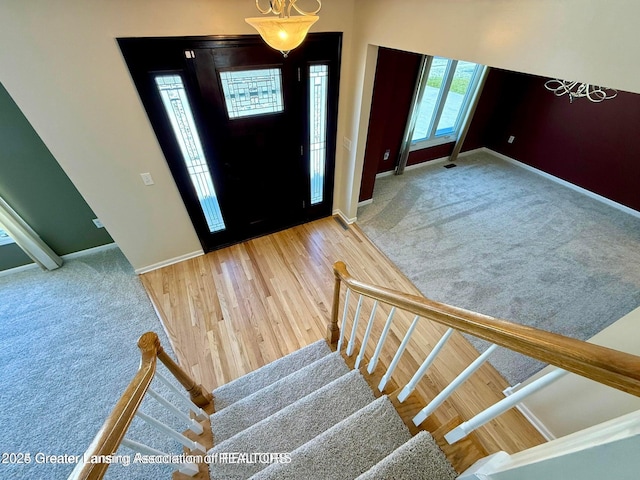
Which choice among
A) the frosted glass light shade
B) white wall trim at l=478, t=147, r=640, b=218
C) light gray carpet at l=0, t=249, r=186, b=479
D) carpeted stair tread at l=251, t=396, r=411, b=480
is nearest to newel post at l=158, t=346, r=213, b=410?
light gray carpet at l=0, t=249, r=186, b=479

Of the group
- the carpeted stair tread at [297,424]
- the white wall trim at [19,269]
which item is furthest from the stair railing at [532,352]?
the white wall trim at [19,269]

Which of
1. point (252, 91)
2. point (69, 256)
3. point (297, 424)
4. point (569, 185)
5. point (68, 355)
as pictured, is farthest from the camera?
point (569, 185)

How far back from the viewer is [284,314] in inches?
94.1

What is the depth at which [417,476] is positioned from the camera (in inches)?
34.4

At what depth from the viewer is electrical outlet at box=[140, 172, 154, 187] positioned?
223 centimetres

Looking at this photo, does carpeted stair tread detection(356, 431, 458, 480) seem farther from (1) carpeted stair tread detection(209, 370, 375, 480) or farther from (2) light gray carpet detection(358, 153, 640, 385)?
(2) light gray carpet detection(358, 153, 640, 385)

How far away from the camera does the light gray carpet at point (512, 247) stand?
2428mm

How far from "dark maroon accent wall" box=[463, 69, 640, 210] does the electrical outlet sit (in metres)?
5.11

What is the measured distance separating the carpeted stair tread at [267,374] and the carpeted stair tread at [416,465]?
1.07m

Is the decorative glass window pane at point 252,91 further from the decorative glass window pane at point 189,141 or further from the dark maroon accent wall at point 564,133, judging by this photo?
the dark maroon accent wall at point 564,133

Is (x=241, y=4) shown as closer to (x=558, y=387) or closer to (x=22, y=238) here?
(x=22, y=238)

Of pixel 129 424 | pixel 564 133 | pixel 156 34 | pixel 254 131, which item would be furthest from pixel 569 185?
pixel 129 424

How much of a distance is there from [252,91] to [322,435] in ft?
8.27

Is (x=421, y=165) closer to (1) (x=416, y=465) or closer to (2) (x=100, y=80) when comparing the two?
(2) (x=100, y=80)
